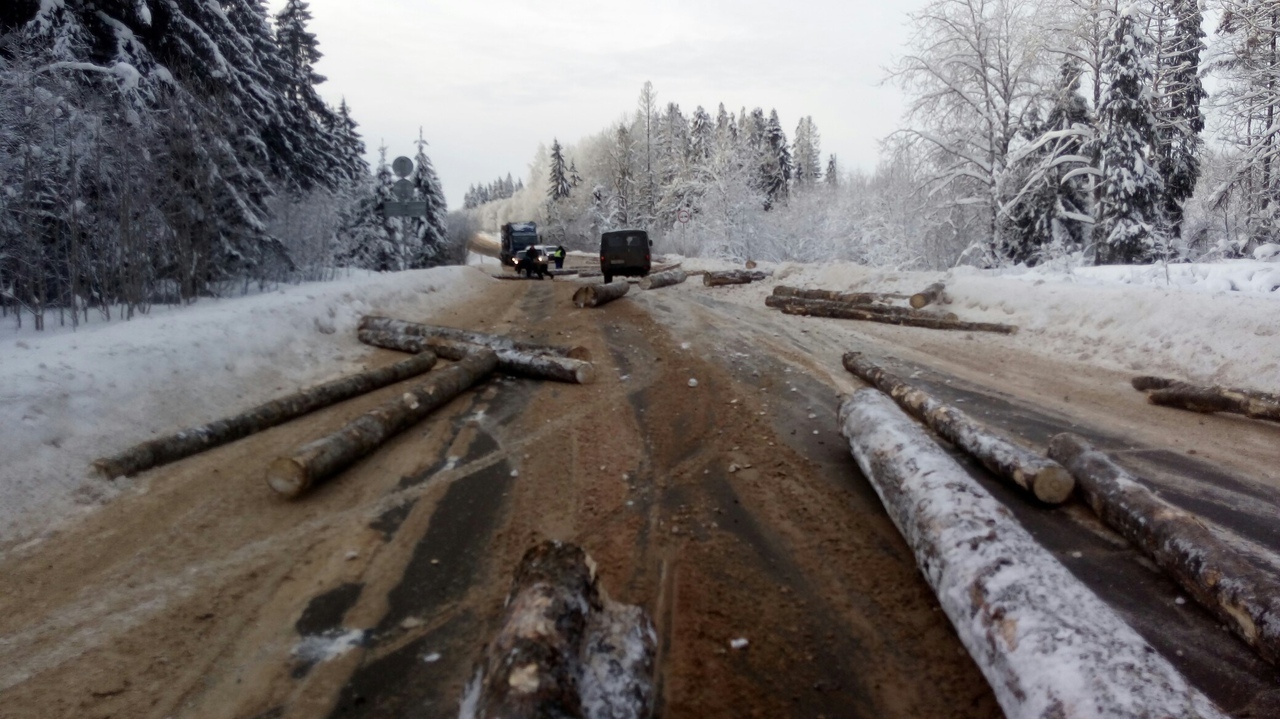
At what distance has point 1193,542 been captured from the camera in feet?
12.2

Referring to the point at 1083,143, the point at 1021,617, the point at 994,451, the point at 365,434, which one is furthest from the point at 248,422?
the point at 1083,143

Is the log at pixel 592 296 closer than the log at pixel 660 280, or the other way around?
the log at pixel 592 296

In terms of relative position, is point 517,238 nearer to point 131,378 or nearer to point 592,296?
point 592,296

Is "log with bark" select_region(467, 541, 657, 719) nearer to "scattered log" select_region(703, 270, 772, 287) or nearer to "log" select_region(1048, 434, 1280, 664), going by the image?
"log" select_region(1048, 434, 1280, 664)

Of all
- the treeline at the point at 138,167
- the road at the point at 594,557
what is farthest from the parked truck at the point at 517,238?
the road at the point at 594,557

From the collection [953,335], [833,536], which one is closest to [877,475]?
[833,536]

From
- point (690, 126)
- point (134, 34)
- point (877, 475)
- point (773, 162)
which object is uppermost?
point (690, 126)

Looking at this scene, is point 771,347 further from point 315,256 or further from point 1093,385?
point 315,256

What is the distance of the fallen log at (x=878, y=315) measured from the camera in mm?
12062

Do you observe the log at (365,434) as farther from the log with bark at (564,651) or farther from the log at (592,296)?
the log at (592,296)

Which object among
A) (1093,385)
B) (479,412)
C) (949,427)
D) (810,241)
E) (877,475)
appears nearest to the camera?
(877,475)

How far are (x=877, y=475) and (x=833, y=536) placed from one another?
2.18 feet

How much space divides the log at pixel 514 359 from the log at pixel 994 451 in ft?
13.5

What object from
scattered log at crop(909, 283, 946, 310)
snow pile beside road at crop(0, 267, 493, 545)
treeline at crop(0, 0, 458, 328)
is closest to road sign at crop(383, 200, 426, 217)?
treeline at crop(0, 0, 458, 328)
